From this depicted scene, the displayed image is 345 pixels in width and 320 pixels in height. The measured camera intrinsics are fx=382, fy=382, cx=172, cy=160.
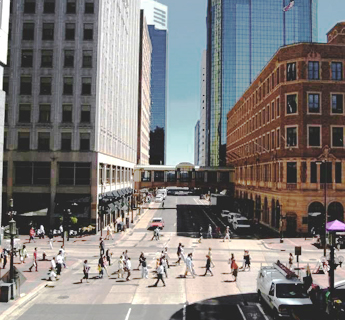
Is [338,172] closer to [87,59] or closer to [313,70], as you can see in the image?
[313,70]

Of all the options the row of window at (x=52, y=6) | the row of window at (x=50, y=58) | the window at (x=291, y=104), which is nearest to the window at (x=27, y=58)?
the row of window at (x=50, y=58)

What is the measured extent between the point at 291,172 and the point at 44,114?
1244 inches

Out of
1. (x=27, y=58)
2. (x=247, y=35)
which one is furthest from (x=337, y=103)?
(x=247, y=35)

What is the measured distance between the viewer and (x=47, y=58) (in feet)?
159

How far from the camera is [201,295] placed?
69.2 ft

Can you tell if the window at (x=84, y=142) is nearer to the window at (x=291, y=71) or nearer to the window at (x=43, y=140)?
the window at (x=43, y=140)

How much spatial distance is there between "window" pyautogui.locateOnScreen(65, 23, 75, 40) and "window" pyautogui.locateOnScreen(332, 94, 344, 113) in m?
33.6

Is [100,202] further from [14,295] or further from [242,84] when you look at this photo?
[242,84]

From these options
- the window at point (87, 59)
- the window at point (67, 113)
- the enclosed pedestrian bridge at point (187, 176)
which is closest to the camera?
the window at point (67, 113)

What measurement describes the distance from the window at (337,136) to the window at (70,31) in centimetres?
3471

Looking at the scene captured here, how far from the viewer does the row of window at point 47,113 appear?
47844mm

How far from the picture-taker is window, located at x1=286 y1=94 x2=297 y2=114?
4731 cm

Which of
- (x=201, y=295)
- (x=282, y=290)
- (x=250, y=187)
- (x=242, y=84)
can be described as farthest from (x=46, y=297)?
(x=242, y=84)

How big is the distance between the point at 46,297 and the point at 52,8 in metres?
40.1
